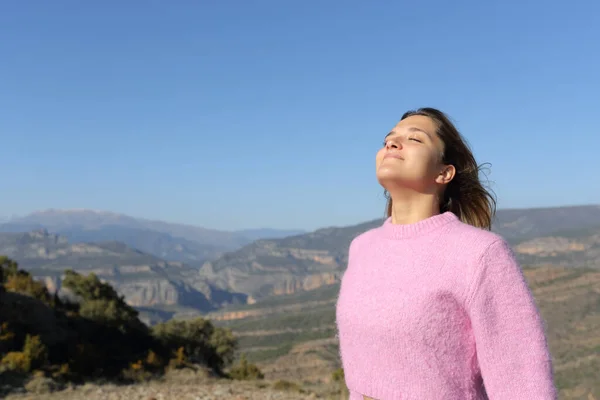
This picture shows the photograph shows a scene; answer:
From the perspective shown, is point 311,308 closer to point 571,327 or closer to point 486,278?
point 571,327

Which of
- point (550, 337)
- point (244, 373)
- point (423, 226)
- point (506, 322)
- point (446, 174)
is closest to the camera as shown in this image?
point (506, 322)

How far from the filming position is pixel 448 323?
1542 mm

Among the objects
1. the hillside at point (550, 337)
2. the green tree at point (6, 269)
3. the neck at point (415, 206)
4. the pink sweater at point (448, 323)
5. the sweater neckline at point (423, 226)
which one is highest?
the neck at point (415, 206)

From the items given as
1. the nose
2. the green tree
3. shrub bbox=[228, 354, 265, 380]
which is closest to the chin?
the nose

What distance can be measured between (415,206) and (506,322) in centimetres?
49

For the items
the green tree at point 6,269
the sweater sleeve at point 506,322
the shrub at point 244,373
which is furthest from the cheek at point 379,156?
the green tree at point 6,269

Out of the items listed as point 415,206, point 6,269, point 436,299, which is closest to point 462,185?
point 415,206

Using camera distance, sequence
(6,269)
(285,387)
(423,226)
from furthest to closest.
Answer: (6,269) → (285,387) → (423,226)

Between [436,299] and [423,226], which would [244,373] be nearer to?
[423,226]

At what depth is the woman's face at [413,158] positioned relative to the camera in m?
1.76

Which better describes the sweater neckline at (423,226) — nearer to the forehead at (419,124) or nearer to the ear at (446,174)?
the ear at (446,174)

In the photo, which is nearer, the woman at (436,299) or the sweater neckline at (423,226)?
the woman at (436,299)

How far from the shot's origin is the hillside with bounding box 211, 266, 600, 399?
36.4 metres

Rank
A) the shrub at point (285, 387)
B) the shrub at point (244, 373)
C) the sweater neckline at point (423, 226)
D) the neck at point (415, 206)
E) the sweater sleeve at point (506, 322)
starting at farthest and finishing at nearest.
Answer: the shrub at point (244, 373), the shrub at point (285, 387), the neck at point (415, 206), the sweater neckline at point (423, 226), the sweater sleeve at point (506, 322)
